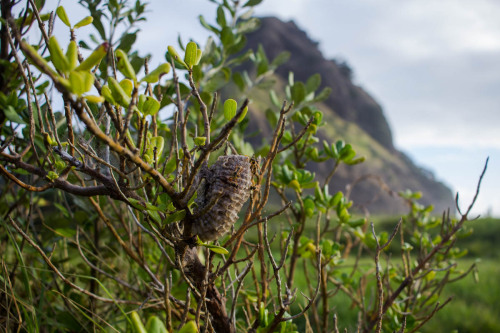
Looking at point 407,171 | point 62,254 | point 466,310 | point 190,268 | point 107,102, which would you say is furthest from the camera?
point 407,171

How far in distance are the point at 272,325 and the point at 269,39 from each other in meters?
22.4

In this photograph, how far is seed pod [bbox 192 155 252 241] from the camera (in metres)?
0.49

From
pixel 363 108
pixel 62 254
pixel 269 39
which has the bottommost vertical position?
pixel 62 254

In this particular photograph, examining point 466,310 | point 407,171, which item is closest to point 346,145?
point 466,310

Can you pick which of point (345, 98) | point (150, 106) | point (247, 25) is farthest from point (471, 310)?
point (345, 98)

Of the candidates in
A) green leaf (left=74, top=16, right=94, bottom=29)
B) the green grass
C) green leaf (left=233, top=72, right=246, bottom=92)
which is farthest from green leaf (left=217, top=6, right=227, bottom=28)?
the green grass

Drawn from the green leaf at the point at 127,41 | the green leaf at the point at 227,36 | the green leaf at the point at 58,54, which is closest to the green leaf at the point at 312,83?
the green leaf at the point at 227,36

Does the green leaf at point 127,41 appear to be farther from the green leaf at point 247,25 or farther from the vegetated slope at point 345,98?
the vegetated slope at point 345,98

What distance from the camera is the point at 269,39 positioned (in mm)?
21781

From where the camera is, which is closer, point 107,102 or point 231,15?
Result: point 107,102

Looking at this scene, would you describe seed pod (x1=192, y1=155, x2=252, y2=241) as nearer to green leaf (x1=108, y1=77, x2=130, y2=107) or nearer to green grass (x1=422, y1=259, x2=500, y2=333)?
green leaf (x1=108, y1=77, x2=130, y2=107)

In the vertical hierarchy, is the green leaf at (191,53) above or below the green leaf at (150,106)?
above

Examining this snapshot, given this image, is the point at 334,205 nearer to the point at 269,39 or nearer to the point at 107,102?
the point at 107,102

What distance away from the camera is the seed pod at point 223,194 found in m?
0.49
